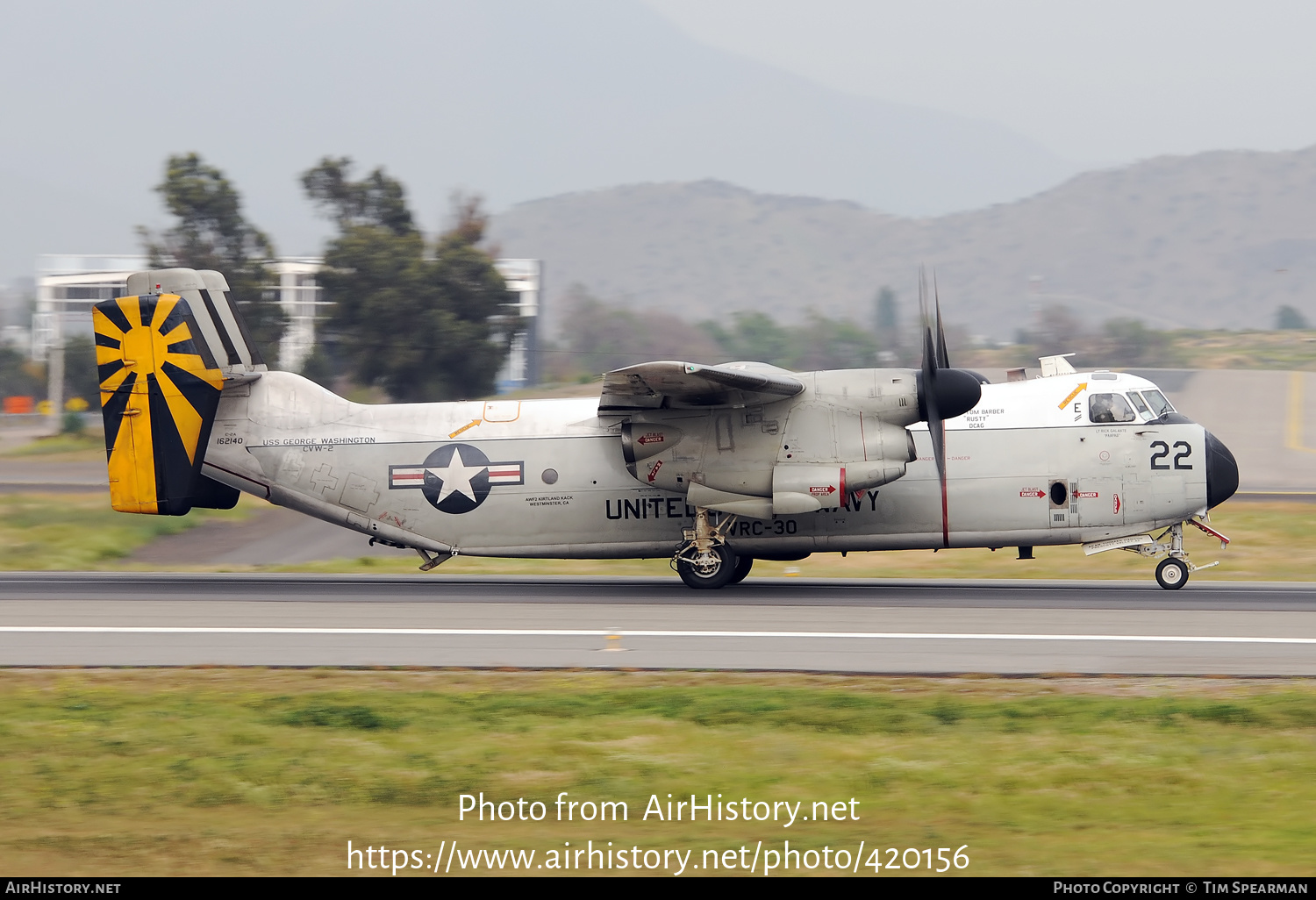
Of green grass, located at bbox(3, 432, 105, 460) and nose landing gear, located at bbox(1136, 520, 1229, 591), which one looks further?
green grass, located at bbox(3, 432, 105, 460)

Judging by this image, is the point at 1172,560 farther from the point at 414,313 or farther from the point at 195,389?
the point at 414,313

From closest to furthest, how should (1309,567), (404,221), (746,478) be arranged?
(746,478) < (1309,567) < (404,221)

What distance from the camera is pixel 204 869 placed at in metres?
8.02

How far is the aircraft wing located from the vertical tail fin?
21.5 ft

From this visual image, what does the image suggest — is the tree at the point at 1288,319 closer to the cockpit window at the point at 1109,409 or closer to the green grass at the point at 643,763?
the cockpit window at the point at 1109,409

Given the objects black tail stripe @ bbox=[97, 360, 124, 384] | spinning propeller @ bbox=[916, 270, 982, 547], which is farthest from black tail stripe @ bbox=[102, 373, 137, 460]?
spinning propeller @ bbox=[916, 270, 982, 547]

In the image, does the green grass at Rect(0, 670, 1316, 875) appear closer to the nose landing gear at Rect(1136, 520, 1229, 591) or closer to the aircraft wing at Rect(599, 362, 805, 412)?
the aircraft wing at Rect(599, 362, 805, 412)

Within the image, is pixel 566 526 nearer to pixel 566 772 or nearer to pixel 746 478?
pixel 746 478

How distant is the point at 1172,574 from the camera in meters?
19.8

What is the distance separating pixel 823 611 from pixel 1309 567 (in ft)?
37.3

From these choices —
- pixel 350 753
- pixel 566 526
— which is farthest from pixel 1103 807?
pixel 566 526

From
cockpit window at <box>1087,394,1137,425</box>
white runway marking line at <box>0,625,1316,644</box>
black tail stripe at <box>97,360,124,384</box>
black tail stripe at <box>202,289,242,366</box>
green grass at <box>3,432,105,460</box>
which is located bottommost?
white runway marking line at <box>0,625,1316,644</box>

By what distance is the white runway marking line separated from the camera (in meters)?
15.6

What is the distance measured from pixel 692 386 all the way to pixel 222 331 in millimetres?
8372
